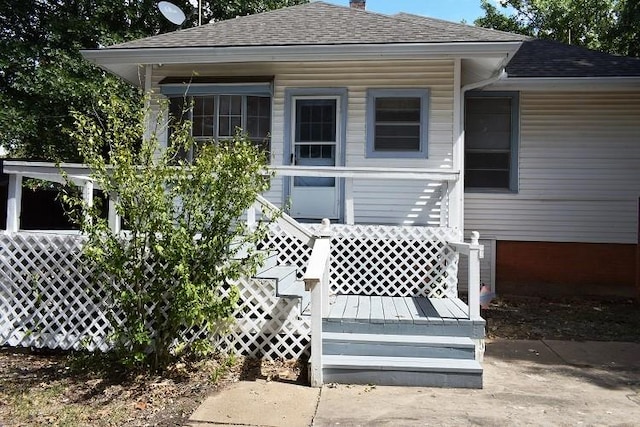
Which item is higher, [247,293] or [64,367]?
[247,293]

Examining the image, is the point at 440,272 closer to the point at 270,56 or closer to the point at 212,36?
the point at 270,56

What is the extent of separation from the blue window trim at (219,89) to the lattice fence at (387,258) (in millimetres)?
2675

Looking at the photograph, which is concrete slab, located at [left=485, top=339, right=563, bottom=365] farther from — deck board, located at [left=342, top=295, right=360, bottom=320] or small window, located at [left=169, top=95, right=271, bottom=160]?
small window, located at [left=169, top=95, right=271, bottom=160]

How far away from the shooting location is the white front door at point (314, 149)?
7.99 metres

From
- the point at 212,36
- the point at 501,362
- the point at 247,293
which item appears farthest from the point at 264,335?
the point at 212,36

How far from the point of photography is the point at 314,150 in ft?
27.0

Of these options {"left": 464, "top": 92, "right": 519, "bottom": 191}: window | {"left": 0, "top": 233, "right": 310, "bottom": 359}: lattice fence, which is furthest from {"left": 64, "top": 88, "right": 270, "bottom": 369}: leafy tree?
{"left": 464, "top": 92, "right": 519, "bottom": 191}: window

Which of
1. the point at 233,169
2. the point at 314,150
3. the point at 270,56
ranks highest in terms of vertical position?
the point at 270,56

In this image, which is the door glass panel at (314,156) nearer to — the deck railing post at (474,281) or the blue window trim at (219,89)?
the blue window trim at (219,89)

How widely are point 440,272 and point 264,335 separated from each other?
2400 mm

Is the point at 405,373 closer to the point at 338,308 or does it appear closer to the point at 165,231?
the point at 338,308

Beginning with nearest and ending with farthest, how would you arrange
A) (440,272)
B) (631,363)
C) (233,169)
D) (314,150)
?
1. (233,169)
2. (631,363)
3. (440,272)
4. (314,150)

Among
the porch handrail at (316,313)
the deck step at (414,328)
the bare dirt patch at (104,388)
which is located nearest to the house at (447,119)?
the deck step at (414,328)

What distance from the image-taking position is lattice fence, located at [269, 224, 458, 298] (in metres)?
6.29
